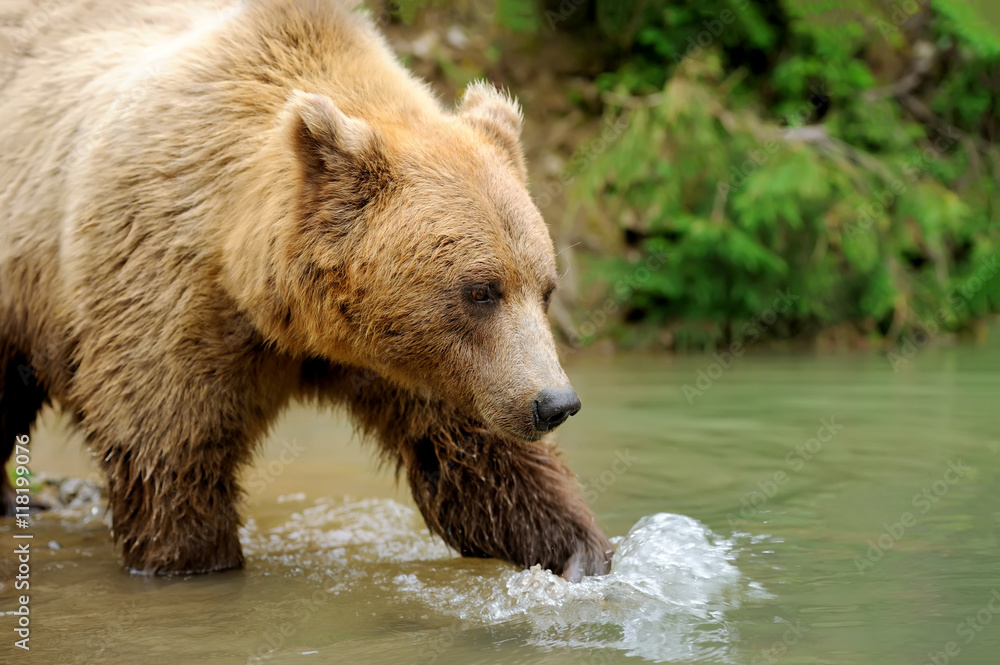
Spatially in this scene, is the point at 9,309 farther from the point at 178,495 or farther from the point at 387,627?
the point at 387,627

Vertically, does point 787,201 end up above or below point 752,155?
below

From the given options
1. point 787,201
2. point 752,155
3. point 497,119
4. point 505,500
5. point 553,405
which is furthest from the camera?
point 752,155

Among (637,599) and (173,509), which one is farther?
(173,509)

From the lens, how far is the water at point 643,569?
3287mm

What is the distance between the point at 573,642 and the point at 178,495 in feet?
6.00

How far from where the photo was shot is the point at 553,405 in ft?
11.6

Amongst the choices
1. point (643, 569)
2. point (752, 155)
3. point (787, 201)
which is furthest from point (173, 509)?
point (752, 155)

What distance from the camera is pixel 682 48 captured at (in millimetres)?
12914

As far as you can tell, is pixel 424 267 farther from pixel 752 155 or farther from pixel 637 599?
pixel 752 155

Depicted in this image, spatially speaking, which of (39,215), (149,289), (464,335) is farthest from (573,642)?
(39,215)

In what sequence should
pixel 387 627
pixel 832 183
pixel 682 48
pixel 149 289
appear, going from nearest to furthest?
pixel 387 627 < pixel 149 289 < pixel 832 183 < pixel 682 48

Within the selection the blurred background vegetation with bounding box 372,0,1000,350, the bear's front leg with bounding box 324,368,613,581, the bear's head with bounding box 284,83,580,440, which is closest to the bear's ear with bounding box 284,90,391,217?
the bear's head with bounding box 284,83,580,440

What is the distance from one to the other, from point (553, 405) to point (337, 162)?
1138 millimetres

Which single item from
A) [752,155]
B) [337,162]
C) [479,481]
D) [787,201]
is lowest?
[479,481]
